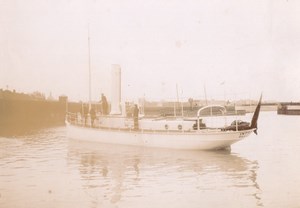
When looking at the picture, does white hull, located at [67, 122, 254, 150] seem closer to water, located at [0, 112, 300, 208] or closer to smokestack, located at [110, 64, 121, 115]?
water, located at [0, 112, 300, 208]

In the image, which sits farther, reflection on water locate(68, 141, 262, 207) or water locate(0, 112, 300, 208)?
reflection on water locate(68, 141, 262, 207)

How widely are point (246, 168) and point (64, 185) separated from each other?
32.9 feet

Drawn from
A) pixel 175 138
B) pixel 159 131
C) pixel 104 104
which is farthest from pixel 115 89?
pixel 175 138

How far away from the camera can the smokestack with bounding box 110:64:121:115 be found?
115 feet

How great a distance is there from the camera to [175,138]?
26891 mm

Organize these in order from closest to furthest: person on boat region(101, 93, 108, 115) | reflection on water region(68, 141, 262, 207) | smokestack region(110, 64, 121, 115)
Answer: reflection on water region(68, 141, 262, 207) < smokestack region(110, 64, 121, 115) < person on boat region(101, 93, 108, 115)

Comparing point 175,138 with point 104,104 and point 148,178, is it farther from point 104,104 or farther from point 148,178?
point 104,104

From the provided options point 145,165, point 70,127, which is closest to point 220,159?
point 145,165

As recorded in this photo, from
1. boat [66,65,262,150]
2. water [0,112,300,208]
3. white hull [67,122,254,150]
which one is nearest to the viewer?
water [0,112,300,208]

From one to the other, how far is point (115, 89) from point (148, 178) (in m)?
19.5

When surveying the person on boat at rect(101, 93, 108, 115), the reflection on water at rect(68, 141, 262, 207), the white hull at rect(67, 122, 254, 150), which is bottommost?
the reflection on water at rect(68, 141, 262, 207)

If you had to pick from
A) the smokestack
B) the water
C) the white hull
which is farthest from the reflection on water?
the smokestack

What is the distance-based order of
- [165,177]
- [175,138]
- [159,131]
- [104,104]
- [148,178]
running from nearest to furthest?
[148,178], [165,177], [175,138], [159,131], [104,104]

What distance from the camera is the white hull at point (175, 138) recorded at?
25875 mm
